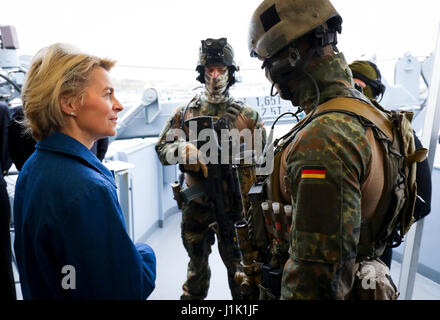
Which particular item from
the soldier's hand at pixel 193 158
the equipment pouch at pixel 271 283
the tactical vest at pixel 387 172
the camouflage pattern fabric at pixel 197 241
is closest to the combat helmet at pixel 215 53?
the soldier's hand at pixel 193 158

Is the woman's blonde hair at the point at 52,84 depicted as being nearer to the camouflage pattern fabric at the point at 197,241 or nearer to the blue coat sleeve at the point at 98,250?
the blue coat sleeve at the point at 98,250

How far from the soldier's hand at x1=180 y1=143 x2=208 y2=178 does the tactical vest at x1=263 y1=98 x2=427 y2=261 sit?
119cm

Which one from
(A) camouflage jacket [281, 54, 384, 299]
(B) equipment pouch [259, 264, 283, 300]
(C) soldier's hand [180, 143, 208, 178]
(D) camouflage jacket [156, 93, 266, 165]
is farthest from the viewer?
(D) camouflage jacket [156, 93, 266, 165]

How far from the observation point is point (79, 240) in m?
0.84

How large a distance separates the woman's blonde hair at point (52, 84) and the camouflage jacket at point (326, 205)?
70 centimetres

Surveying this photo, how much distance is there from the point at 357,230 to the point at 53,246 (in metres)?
0.87

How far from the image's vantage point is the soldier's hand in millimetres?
2369

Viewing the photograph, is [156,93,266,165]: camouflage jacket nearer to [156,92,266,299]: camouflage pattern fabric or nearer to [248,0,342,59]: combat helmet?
[156,92,266,299]: camouflage pattern fabric

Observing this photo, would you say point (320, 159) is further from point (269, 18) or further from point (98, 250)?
point (98, 250)

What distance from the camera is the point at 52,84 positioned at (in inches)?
36.1

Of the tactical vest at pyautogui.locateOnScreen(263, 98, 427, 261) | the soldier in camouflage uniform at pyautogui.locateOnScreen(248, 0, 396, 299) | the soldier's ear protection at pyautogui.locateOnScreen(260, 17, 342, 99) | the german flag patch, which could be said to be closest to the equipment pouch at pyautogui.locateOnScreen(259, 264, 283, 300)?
the soldier in camouflage uniform at pyautogui.locateOnScreen(248, 0, 396, 299)

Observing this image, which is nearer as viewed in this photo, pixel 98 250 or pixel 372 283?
pixel 98 250

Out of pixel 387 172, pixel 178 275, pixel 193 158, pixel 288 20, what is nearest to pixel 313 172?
pixel 387 172

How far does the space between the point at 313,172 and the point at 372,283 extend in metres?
0.47
